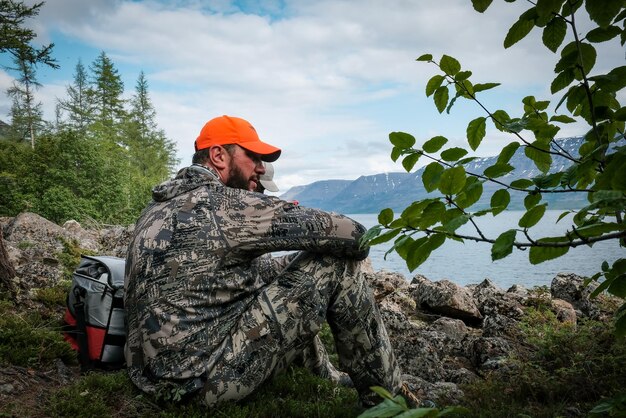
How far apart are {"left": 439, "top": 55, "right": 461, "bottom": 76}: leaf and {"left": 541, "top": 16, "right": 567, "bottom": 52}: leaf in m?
0.38

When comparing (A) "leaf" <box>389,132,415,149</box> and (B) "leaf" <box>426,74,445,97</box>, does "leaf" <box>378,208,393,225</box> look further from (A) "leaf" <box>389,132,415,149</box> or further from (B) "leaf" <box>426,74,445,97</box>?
(B) "leaf" <box>426,74,445,97</box>

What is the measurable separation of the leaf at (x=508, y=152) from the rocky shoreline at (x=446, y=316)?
10.2 ft

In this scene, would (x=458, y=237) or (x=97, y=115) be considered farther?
(x=97, y=115)

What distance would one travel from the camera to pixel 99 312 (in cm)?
386

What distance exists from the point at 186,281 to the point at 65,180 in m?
23.6

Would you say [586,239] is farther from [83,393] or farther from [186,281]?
[83,393]

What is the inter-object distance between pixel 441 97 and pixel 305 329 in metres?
2.10

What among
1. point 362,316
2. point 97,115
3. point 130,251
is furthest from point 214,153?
point 97,115

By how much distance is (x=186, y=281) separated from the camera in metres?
3.26

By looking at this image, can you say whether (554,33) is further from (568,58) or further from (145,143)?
(145,143)

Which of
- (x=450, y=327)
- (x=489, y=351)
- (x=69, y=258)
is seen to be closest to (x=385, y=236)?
(x=489, y=351)

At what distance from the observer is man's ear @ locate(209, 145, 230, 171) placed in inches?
148

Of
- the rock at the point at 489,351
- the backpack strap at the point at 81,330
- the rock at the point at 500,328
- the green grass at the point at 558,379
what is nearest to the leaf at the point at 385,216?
the green grass at the point at 558,379

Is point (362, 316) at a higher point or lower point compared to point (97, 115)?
lower
